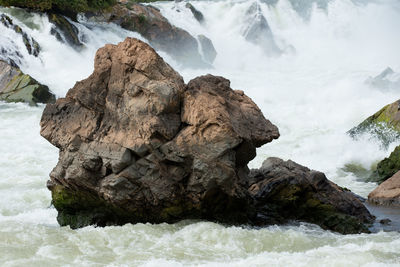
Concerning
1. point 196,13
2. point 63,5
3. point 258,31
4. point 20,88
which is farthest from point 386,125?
point 258,31

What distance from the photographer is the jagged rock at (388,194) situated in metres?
11.5

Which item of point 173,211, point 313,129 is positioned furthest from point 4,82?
point 173,211

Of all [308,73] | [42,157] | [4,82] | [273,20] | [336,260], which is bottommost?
[336,260]

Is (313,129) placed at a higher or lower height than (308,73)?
lower

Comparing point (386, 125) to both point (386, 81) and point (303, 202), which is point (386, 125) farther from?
point (386, 81)

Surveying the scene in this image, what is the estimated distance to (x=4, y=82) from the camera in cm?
2181

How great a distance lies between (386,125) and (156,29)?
69.8ft

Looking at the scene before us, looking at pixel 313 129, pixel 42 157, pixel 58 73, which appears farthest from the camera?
pixel 58 73

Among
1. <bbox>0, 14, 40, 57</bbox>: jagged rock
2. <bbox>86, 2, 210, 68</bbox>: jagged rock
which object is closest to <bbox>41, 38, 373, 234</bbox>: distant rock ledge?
<bbox>0, 14, 40, 57</bbox>: jagged rock

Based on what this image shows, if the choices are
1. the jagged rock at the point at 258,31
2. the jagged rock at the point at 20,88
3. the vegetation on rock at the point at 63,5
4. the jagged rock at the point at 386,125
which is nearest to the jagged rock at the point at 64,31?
the vegetation on rock at the point at 63,5

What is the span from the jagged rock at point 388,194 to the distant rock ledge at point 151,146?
183 cm

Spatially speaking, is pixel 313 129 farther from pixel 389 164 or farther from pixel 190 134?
pixel 190 134

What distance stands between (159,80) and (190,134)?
42.0 inches

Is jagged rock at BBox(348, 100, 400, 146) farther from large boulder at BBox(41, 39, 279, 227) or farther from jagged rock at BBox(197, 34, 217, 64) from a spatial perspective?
jagged rock at BBox(197, 34, 217, 64)
